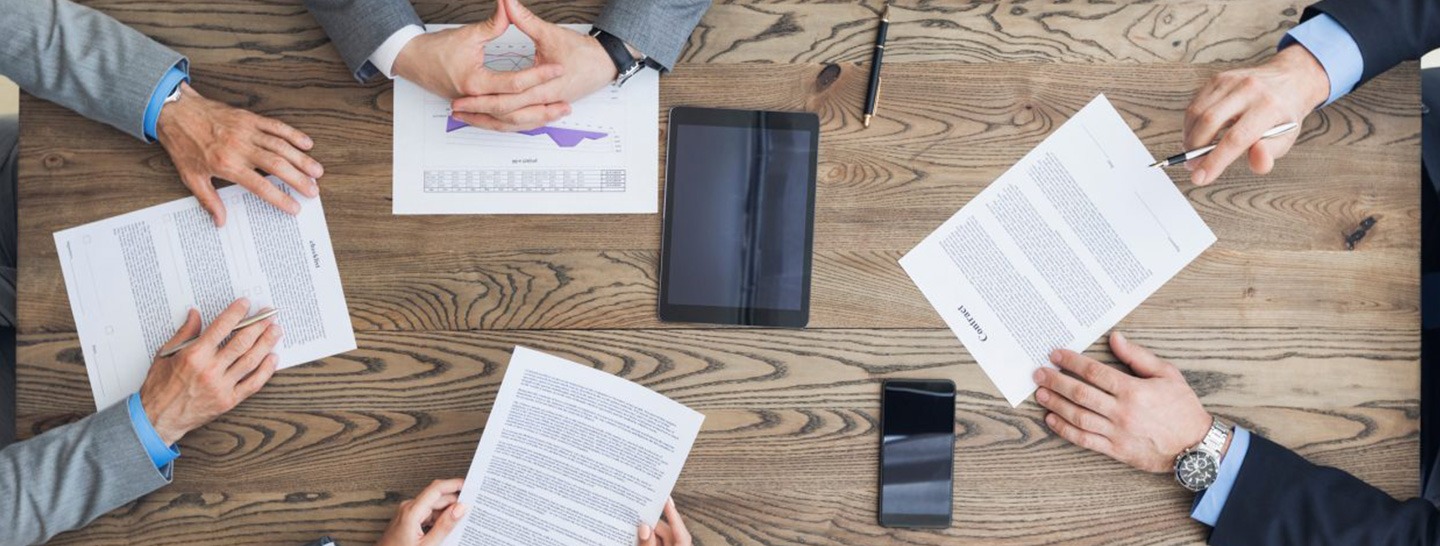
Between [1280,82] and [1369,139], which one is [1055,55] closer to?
[1280,82]

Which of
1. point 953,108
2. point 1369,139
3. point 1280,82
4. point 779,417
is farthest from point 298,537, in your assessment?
point 1369,139

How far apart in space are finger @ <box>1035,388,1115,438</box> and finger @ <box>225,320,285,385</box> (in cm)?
108

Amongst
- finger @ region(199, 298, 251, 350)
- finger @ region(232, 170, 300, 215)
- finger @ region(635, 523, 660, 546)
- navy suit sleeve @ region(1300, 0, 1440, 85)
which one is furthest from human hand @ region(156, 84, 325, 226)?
navy suit sleeve @ region(1300, 0, 1440, 85)

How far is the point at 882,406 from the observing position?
1.31 meters

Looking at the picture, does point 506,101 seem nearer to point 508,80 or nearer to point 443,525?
point 508,80

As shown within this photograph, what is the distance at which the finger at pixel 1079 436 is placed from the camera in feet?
4.22

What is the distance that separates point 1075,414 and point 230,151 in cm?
123

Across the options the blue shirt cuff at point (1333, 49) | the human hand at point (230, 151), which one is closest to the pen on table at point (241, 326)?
the human hand at point (230, 151)

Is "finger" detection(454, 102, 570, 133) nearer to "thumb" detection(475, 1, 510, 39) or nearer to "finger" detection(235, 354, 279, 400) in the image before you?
"thumb" detection(475, 1, 510, 39)

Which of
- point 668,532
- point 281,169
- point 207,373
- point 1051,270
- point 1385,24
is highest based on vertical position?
A: point 1385,24

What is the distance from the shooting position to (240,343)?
1.28m

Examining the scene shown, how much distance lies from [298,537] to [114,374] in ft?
1.14

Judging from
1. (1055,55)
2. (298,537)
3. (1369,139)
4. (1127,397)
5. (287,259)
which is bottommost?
(298,537)

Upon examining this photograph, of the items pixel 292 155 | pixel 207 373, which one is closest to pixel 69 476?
pixel 207 373
